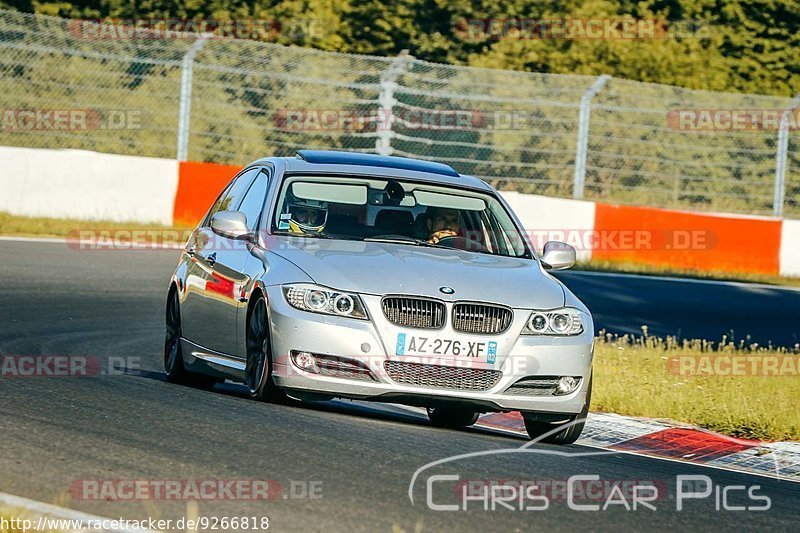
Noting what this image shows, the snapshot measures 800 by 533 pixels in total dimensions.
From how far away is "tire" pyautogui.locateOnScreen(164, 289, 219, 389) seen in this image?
10.4 meters

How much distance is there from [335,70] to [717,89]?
35.9 feet

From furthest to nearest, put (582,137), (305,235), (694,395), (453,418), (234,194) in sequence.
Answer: (582,137)
(694,395)
(234,194)
(453,418)
(305,235)

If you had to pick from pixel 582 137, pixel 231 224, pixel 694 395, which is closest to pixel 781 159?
pixel 582 137

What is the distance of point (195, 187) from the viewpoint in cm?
2278

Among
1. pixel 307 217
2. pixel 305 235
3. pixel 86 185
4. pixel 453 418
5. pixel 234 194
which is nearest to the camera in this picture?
pixel 305 235

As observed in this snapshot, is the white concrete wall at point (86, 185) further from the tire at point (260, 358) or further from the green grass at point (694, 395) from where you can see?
the tire at point (260, 358)

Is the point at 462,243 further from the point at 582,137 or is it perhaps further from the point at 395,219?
the point at 582,137

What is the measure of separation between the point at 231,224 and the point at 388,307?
1379 millimetres

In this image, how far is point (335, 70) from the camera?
2523 cm

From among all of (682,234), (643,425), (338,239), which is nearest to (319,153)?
(338,239)

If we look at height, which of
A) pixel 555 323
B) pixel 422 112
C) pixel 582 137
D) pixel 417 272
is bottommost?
pixel 555 323

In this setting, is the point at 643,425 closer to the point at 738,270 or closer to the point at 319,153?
the point at 319,153

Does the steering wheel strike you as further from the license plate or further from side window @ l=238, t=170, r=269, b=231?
the license plate

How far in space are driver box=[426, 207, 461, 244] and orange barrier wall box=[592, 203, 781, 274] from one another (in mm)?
13090
